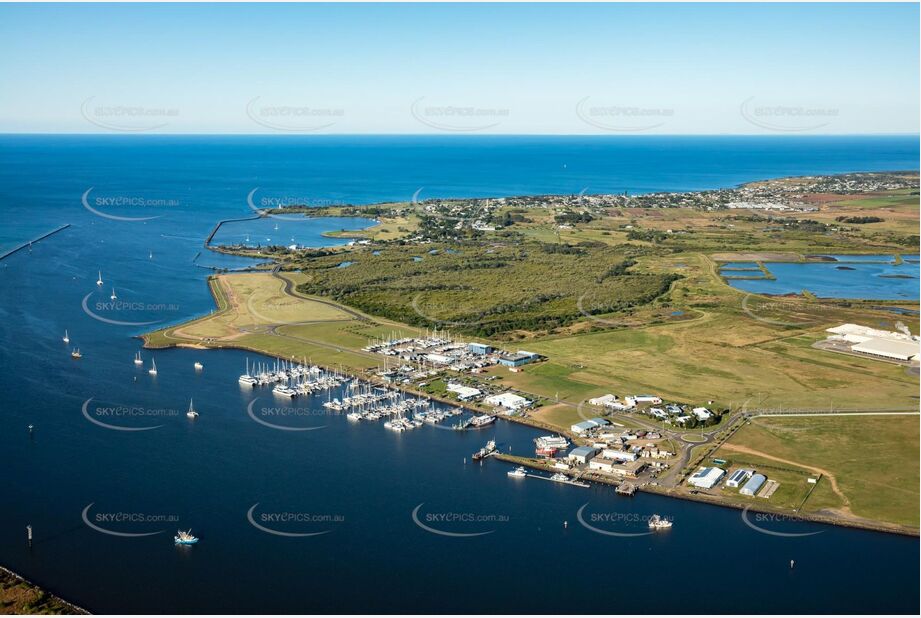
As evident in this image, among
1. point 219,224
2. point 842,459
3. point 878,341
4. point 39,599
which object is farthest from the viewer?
point 219,224

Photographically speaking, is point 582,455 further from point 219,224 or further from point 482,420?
point 219,224

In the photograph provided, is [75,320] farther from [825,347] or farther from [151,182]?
[151,182]

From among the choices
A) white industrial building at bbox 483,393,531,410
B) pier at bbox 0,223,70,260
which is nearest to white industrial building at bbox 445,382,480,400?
white industrial building at bbox 483,393,531,410

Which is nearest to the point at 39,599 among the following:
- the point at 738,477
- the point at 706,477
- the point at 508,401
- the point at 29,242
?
the point at 508,401

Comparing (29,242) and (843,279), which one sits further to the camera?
(29,242)

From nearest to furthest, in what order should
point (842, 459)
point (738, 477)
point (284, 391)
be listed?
point (738, 477)
point (842, 459)
point (284, 391)

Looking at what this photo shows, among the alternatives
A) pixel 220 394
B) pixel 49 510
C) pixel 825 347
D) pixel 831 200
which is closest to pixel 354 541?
pixel 49 510
